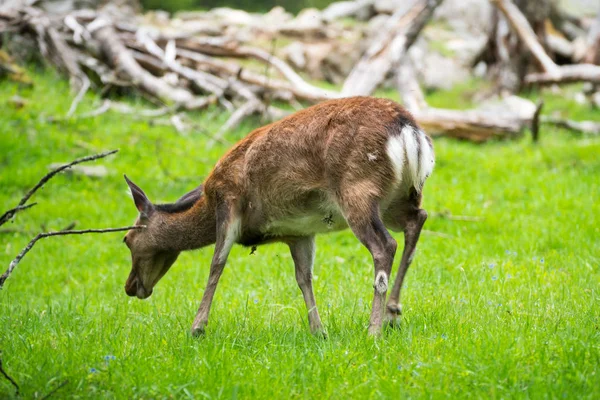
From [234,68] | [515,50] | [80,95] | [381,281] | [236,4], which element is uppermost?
[381,281]

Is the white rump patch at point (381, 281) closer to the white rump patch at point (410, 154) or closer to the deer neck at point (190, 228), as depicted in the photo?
the white rump patch at point (410, 154)

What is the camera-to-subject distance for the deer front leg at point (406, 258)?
14.9 feet

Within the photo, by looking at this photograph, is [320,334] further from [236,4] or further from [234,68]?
[236,4]

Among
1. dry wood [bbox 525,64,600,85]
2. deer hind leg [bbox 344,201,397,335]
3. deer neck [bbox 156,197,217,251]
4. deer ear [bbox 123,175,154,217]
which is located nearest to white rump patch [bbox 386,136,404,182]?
deer hind leg [bbox 344,201,397,335]

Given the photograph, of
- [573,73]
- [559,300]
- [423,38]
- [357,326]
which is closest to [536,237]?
[559,300]

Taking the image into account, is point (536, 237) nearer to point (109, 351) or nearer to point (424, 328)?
point (424, 328)

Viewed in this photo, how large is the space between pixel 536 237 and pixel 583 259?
90cm

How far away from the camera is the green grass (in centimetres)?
358

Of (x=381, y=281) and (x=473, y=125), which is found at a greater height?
(x=381, y=281)

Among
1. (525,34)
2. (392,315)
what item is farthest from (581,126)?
(392,315)

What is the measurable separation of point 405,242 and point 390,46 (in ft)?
24.9

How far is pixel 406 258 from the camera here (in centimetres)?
464

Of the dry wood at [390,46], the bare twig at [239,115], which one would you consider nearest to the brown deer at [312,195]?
the bare twig at [239,115]

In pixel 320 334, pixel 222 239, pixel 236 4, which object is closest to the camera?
pixel 320 334
